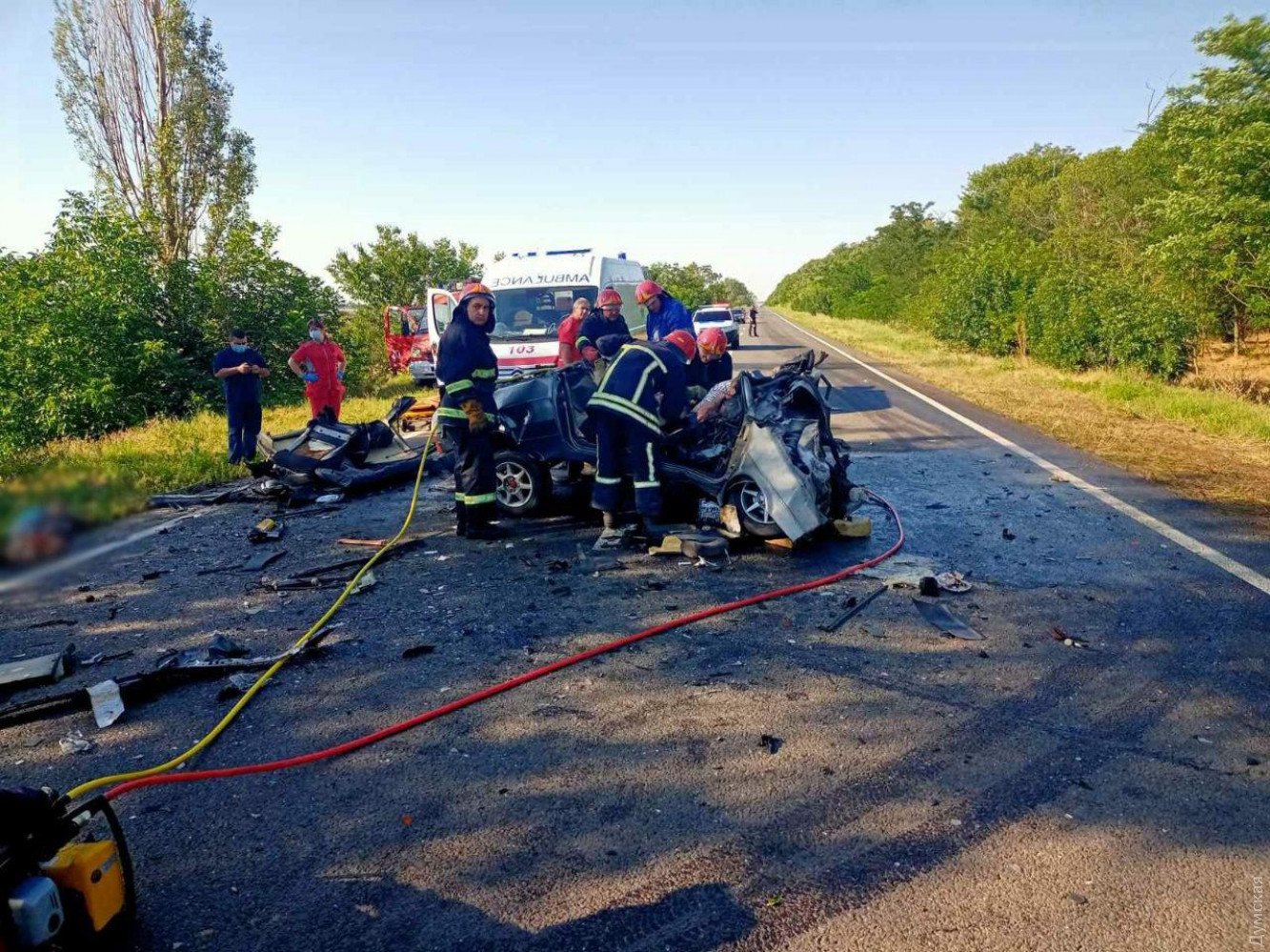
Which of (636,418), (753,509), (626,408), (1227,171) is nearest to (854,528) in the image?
(753,509)

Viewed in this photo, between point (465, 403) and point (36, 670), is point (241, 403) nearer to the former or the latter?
point (465, 403)

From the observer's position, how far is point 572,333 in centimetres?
1082

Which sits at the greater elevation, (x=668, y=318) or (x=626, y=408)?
(x=668, y=318)

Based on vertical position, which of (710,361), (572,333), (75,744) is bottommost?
(75,744)

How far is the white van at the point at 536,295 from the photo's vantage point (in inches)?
454

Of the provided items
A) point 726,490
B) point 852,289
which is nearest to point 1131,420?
point 726,490

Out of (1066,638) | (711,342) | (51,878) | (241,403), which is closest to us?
(51,878)

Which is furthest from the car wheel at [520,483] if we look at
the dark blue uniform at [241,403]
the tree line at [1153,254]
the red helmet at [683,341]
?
the tree line at [1153,254]

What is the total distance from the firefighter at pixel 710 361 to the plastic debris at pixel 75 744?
5626 millimetres

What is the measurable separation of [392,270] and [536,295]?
19.9 m

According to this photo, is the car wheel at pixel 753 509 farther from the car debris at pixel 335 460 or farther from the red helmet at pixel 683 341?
the car debris at pixel 335 460

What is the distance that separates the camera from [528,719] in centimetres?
387

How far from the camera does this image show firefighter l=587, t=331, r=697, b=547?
6605 millimetres

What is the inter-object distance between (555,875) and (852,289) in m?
77.0
